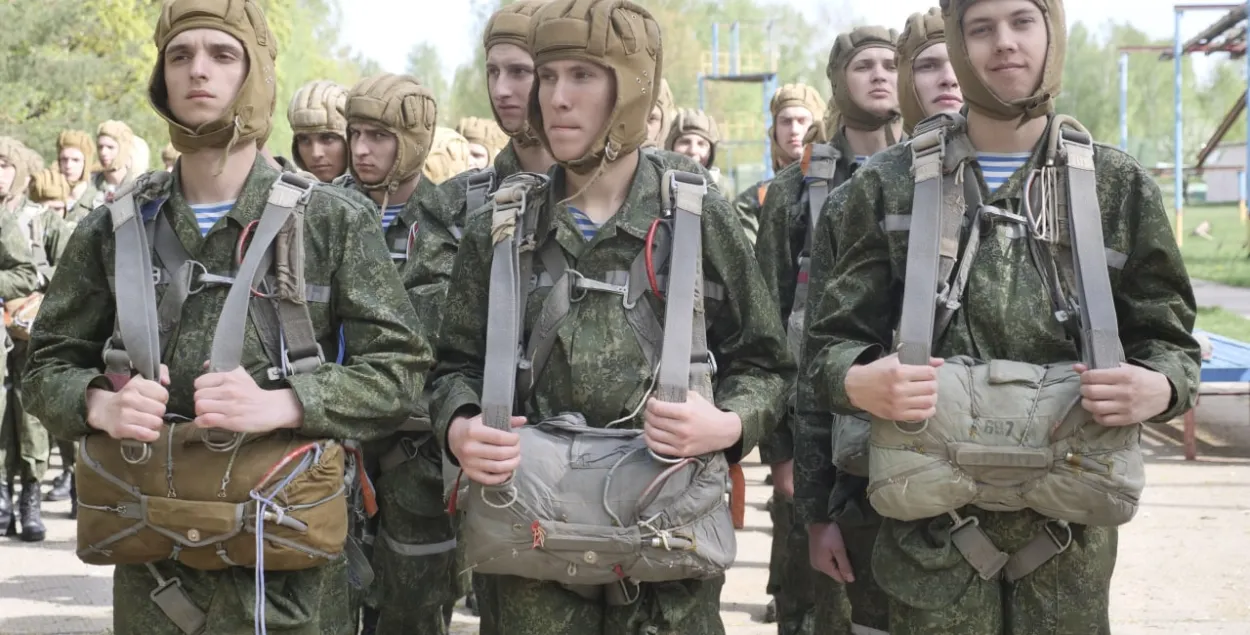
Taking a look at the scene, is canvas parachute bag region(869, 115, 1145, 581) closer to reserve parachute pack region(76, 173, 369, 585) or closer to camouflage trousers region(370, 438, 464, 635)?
reserve parachute pack region(76, 173, 369, 585)

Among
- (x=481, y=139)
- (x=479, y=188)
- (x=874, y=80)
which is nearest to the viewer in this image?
(x=479, y=188)

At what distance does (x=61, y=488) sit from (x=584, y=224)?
29.8ft

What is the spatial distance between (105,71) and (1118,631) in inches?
919

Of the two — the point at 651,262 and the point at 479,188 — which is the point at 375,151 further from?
the point at 651,262

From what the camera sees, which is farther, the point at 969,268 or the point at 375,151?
the point at 375,151

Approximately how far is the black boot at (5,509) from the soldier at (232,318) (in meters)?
6.94

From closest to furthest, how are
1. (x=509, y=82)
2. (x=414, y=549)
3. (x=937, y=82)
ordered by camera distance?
(x=937, y=82), (x=414, y=549), (x=509, y=82)

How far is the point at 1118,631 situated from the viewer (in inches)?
290

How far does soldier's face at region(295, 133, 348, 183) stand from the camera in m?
7.75

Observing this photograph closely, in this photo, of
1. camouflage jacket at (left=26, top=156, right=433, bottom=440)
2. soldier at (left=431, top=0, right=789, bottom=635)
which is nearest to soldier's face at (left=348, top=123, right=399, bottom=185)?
camouflage jacket at (left=26, top=156, right=433, bottom=440)

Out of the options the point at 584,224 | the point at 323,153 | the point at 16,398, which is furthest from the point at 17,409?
the point at 584,224

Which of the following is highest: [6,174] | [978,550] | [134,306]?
[6,174]

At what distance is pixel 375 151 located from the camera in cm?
686

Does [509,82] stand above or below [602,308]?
above
